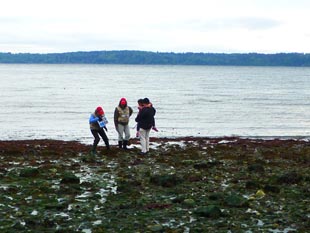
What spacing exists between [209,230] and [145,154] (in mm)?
12495

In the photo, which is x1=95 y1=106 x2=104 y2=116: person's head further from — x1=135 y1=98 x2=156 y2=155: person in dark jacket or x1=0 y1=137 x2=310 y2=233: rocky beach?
x1=0 y1=137 x2=310 y2=233: rocky beach

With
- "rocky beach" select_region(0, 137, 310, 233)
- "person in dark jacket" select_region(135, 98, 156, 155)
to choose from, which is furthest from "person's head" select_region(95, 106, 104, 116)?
"rocky beach" select_region(0, 137, 310, 233)

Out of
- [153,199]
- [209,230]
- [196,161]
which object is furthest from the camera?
[196,161]

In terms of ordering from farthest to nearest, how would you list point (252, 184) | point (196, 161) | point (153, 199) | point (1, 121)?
1. point (1, 121)
2. point (196, 161)
3. point (252, 184)
4. point (153, 199)

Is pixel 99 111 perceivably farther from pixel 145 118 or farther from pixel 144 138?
pixel 144 138

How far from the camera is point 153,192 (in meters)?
15.9

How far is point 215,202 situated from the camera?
14.6 metres

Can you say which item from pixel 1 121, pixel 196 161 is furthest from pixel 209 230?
pixel 1 121

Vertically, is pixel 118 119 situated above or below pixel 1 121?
above

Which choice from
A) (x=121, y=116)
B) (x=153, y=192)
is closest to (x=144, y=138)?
(x=121, y=116)

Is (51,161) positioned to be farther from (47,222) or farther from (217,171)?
(47,222)

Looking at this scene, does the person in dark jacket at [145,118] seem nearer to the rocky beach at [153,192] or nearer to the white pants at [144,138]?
the white pants at [144,138]

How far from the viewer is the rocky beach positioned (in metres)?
12.6

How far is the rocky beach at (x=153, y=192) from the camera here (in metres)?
12.6
